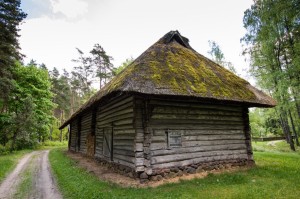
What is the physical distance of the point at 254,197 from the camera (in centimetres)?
562

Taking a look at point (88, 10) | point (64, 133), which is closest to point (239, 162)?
point (88, 10)

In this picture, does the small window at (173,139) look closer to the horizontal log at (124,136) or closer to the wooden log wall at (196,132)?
the wooden log wall at (196,132)

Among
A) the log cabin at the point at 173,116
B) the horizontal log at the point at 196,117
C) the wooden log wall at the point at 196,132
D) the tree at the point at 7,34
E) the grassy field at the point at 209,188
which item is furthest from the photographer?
the tree at the point at 7,34

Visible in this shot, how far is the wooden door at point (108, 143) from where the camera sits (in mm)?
10117

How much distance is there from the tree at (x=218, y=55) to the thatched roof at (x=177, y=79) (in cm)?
1603

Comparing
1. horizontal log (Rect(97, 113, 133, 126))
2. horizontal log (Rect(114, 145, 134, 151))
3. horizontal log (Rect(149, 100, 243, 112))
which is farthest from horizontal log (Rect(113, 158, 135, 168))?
horizontal log (Rect(149, 100, 243, 112))

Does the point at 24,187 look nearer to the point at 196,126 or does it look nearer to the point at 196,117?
the point at 196,126

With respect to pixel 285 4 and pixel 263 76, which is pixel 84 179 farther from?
pixel 263 76

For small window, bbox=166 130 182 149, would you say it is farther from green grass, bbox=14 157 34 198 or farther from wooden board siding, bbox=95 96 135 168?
green grass, bbox=14 157 34 198

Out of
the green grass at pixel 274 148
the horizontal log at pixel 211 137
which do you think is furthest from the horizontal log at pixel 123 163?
the green grass at pixel 274 148

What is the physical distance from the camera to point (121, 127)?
30.1ft

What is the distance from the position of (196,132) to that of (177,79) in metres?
2.53

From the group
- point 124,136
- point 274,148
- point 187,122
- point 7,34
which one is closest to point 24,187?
point 124,136

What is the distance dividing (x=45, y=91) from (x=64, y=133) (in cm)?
2316
